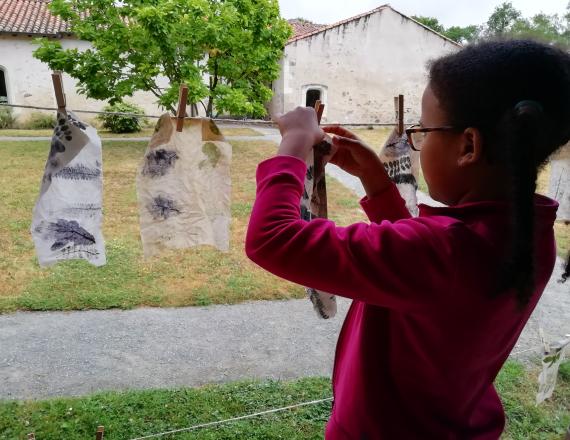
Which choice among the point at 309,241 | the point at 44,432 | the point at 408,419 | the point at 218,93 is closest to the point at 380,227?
the point at 309,241

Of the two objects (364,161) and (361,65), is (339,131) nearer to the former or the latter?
(364,161)

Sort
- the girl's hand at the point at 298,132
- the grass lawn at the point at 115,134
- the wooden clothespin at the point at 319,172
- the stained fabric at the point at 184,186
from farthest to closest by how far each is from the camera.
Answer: the grass lawn at the point at 115,134 < the stained fabric at the point at 184,186 < the wooden clothespin at the point at 319,172 < the girl's hand at the point at 298,132

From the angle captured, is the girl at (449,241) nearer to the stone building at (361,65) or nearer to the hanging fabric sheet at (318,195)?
the hanging fabric sheet at (318,195)

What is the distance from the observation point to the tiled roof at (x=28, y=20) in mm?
13820

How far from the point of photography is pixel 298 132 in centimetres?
97

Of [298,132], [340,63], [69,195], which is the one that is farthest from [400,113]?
[340,63]

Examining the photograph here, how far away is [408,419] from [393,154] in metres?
1.25

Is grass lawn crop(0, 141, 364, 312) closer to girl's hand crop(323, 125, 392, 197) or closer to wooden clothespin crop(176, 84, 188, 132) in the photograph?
wooden clothespin crop(176, 84, 188, 132)

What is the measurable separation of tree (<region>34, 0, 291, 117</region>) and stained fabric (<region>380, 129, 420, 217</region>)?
3.57 metres

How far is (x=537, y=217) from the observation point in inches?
34.5

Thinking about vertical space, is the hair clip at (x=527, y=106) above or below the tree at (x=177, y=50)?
below

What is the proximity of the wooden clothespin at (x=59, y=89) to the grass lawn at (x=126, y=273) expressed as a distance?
9.37 ft

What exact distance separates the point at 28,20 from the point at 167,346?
14949 millimetres

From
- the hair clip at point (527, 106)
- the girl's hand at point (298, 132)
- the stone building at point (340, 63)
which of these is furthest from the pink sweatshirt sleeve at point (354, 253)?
the stone building at point (340, 63)
